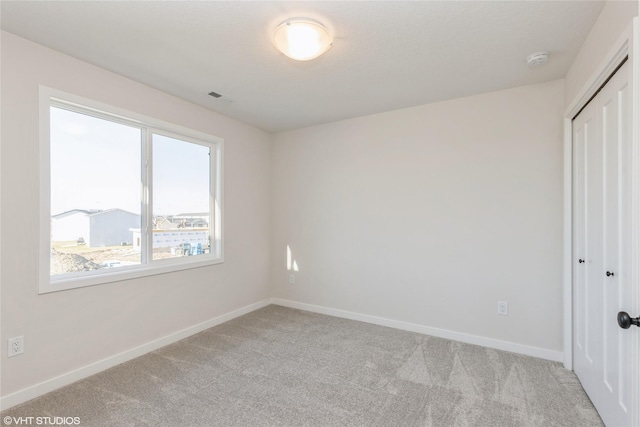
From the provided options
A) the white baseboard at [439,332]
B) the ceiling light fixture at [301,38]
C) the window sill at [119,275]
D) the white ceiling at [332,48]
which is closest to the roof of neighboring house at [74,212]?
the window sill at [119,275]

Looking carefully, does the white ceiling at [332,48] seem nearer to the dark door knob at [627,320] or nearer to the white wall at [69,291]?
the white wall at [69,291]

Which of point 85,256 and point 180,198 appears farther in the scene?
point 180,198

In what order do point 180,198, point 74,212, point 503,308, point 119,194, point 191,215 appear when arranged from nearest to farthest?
point 74,212 < point 119,194 < point 503,308 < point 180,198 < point 191,215

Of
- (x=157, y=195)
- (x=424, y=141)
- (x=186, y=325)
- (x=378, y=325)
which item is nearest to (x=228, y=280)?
(x=186, y=325)

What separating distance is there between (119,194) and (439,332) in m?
3.52

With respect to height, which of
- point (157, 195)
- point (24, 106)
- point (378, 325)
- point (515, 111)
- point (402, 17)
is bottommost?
point (378, 325)

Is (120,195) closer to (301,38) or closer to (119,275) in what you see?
(119,275)

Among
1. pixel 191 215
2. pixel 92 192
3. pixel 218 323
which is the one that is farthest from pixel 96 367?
pixel 191 215

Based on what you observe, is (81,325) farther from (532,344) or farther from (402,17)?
(532,344)

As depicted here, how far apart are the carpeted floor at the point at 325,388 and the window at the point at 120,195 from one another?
86 cm

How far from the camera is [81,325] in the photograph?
2383mm

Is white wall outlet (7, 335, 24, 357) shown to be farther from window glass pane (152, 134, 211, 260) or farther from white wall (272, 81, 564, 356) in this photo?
white wall (272, 81, 564, 356)

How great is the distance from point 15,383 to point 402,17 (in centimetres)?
356

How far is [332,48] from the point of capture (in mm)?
2188
